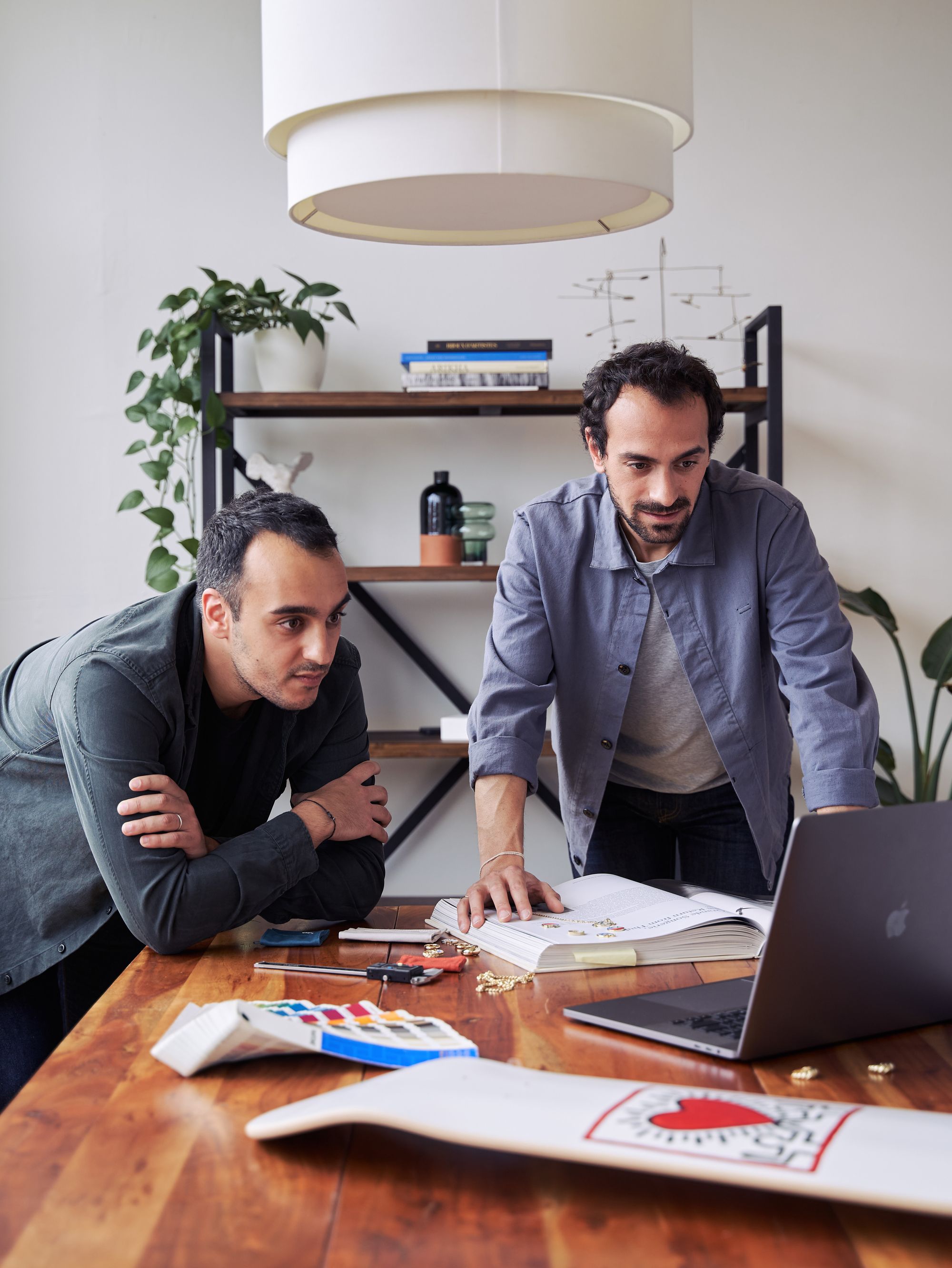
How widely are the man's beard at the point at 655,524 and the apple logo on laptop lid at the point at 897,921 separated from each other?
2.79 ft

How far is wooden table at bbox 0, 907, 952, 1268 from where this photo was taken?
631 mm

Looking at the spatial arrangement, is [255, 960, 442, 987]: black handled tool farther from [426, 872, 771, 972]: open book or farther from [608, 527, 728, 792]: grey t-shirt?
[608, 527, 728, 792]: grey t-shirt

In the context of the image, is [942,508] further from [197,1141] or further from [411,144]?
[197,1141]

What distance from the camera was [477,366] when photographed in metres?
3.07

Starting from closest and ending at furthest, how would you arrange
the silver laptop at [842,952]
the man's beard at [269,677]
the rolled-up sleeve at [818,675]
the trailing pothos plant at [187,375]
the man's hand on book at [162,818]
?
the silver laptop at [842,952]
the man's hand on book at [162,818]
the man's beard at [269,677]
the rolled-up sleeve at [818,675]
the trailing pothos plant at [187,375]

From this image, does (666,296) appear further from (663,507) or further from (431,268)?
(663,507)

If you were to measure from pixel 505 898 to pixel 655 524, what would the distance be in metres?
0.63

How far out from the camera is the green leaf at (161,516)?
3.07 meters

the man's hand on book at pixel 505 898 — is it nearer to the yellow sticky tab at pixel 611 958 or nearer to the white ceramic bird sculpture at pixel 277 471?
the yellow sticky tab at pixel 611 958

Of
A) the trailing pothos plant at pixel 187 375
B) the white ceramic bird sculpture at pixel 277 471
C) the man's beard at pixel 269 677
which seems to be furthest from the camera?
the white ceramic bird sculpture at pixel 277 471

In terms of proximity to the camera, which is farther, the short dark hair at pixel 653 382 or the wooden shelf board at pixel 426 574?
the wooden shelf board at pixel 426 574

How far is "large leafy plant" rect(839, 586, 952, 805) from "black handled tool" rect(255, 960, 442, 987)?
6.99ft

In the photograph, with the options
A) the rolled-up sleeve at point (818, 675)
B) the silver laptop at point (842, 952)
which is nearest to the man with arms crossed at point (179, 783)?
the silver laptop at point (842, 952)

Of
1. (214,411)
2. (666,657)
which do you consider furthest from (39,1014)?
(214,411)
